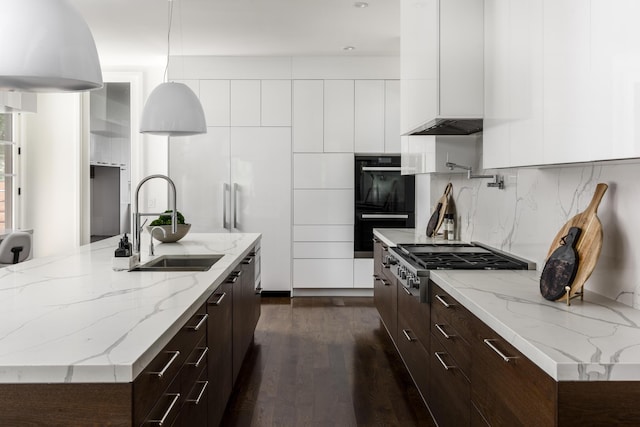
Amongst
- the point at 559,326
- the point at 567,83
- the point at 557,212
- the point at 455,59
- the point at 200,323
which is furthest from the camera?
the point at 455,59

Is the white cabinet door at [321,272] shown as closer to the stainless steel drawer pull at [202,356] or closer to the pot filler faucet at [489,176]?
the pot filler faucet at [489,176]

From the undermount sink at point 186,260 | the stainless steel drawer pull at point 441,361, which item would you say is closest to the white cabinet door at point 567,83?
the stainless steel drawer pull at point 441,361

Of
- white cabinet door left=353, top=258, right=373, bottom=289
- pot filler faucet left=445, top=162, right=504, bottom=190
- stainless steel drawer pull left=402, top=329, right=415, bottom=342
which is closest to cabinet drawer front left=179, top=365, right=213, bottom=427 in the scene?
stainless steel drawer pull left=402, top=329, right=415, bottom=342

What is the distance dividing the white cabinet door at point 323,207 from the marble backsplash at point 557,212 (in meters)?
2.20

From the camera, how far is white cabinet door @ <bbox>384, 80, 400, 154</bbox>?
261 inches

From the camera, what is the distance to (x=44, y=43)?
185 cm

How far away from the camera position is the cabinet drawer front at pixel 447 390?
2340 mm

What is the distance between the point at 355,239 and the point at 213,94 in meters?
2.28

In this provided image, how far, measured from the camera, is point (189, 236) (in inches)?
189

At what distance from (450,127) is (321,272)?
3.41 meters

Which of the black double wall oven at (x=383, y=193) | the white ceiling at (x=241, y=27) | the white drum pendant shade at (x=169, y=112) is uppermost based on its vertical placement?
the white ceiling at (x=241, y=27)

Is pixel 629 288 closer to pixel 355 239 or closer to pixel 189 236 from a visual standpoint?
pixel 189 236

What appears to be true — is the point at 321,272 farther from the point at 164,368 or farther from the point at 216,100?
the point at 164,368

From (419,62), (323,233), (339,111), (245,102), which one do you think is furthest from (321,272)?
(419,62)
